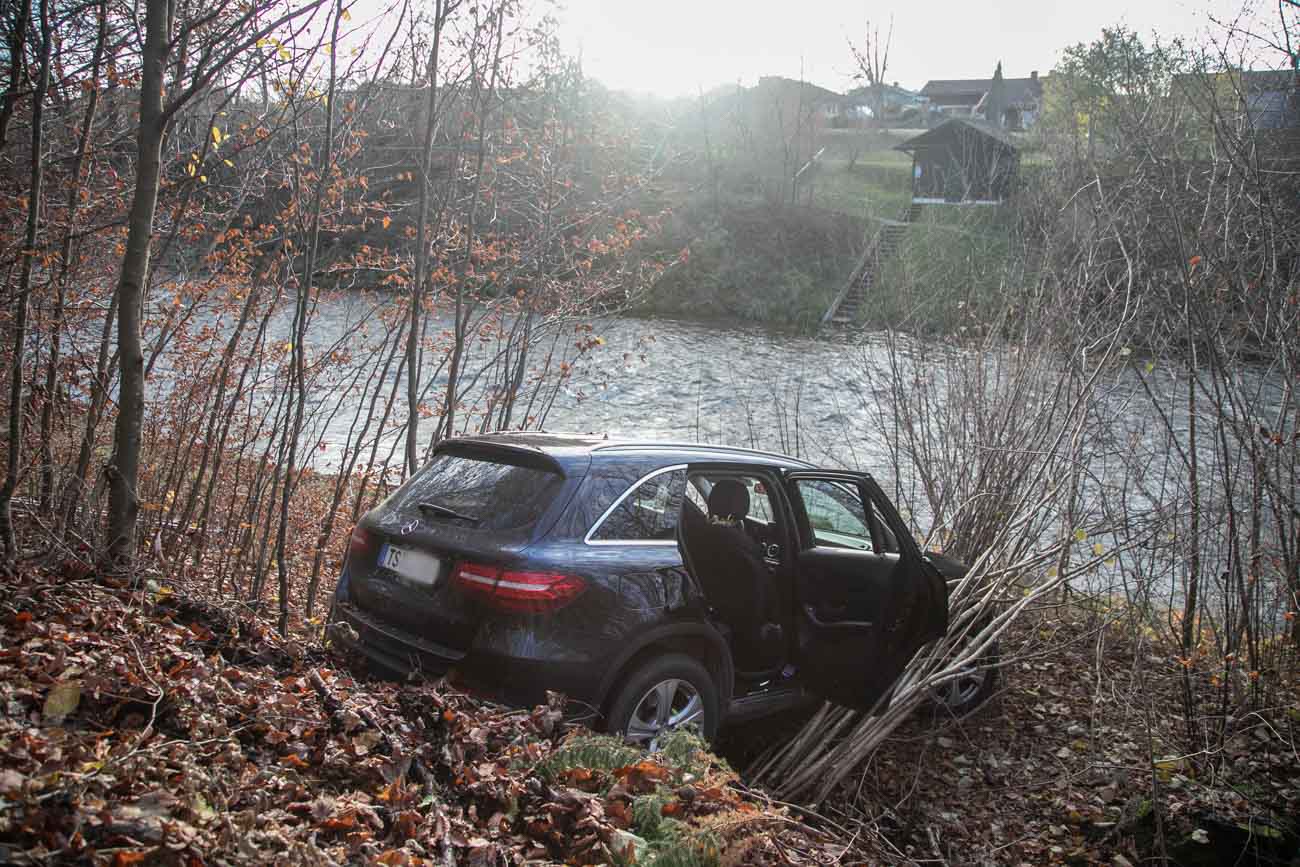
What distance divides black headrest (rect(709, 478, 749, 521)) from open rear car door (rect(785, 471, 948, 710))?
0.84ft

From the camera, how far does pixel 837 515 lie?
5.56m

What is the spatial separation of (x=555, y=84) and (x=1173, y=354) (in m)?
6.31

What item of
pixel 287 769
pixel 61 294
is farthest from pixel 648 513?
pixel 61 294

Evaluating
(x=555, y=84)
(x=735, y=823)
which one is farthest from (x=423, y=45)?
(x=735, y=823)

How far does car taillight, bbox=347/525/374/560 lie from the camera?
436 cm

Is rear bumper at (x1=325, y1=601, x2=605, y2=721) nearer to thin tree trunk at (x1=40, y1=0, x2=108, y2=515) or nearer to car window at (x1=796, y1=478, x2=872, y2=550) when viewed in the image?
car window at (x1=796, y1=478, x2=872, y2=550)

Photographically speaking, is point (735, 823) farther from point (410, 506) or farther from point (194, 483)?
point (194, 483)

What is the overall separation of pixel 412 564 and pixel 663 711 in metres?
1.30

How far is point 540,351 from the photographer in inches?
750

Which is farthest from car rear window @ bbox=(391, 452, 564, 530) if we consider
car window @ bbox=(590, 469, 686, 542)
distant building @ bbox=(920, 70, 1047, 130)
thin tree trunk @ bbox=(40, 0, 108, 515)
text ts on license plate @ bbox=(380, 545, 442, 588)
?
distant building @ bbox=(920, 70, 1047, 130)

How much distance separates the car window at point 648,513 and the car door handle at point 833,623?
41.3 inches

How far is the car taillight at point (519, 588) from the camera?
3771 millimetres

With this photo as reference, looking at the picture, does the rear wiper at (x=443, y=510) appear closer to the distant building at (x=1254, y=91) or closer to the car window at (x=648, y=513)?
the car window at (x=648, y=513)

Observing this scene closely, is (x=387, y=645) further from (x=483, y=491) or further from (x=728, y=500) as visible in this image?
(x=728, y=500)
